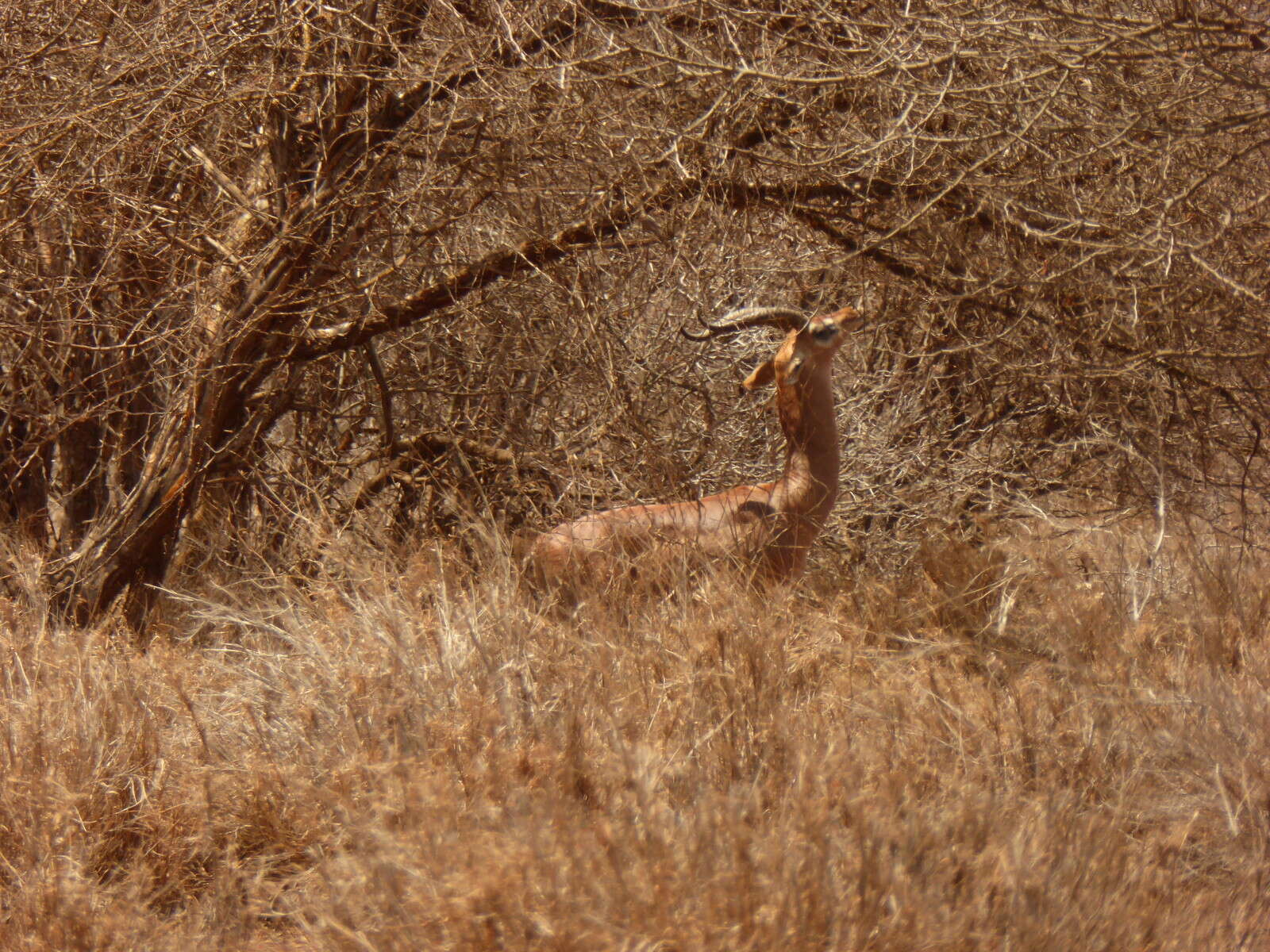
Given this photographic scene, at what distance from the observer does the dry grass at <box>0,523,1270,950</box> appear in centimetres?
278

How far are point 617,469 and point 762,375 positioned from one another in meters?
0.83

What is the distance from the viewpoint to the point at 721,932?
8.58 ft

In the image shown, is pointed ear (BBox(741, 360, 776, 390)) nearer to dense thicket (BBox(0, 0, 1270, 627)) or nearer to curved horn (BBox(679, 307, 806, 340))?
curved horn (BBox(679, 307, 806, 340))

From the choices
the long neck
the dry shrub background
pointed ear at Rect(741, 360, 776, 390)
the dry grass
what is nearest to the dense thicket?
the dry shrub background

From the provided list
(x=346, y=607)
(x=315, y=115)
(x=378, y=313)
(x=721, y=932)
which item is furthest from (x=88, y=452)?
(x=721, y=932)

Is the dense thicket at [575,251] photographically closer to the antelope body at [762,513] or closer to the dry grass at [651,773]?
the antelope body at [762,513]

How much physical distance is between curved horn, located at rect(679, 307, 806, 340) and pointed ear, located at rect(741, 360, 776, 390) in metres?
0.24

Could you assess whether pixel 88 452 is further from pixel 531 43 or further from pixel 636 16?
pixel 636 16

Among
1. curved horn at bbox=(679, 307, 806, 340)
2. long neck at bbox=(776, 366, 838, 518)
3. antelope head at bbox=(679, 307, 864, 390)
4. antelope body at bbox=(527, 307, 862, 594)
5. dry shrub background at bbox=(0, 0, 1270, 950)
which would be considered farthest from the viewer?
long neck at bbox=(776, 366, 838, 518)

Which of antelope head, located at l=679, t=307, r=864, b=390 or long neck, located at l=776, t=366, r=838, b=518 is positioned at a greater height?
antelope head, located at l=679, t=307, r=864, b=390

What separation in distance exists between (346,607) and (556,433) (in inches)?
83.4

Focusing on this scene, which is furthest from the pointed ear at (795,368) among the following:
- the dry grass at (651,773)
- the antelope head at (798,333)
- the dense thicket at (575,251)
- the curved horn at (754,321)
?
the dry grass at (651,773)

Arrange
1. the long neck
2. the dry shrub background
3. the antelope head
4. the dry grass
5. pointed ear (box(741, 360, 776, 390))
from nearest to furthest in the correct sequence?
1. the dry grass
2. the dry shrub background
3. the antelope head
4. the long neck
5. pointed ear (box(741, 360, 776, 390))

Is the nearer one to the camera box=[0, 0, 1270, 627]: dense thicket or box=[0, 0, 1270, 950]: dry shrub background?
box=[0, 0, 1270, 950]: dry shrub background
